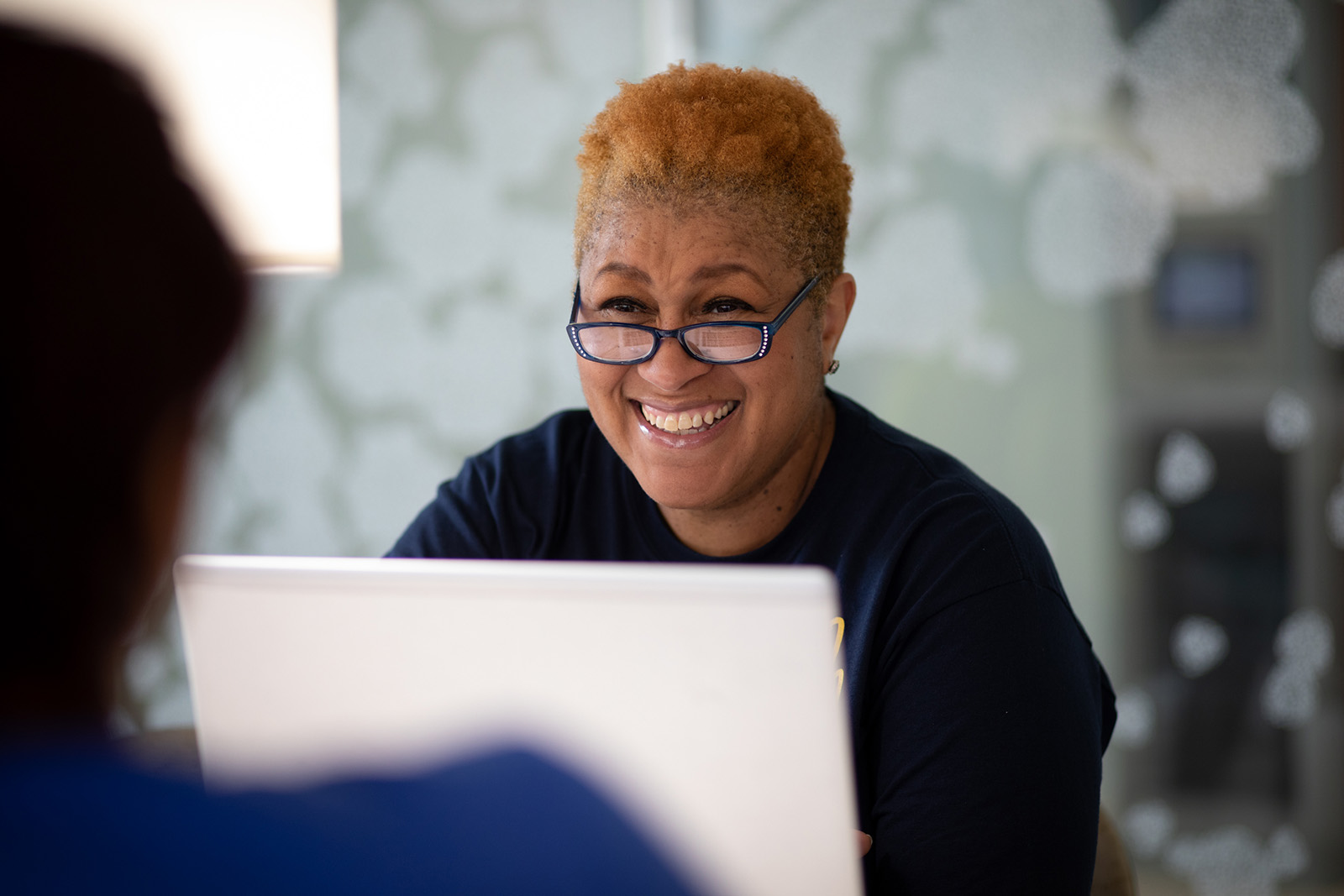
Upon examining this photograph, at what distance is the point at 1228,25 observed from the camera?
2.45m

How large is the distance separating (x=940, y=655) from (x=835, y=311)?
49 cm

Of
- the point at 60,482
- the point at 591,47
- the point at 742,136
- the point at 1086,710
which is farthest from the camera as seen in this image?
the point at 591,47

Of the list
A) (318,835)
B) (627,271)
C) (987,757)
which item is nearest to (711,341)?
(627,271)

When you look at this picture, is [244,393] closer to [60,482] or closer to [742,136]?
[742,136]

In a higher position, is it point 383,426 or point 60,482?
point 60,482

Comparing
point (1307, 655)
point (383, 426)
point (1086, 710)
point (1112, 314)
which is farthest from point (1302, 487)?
point (383, 426)

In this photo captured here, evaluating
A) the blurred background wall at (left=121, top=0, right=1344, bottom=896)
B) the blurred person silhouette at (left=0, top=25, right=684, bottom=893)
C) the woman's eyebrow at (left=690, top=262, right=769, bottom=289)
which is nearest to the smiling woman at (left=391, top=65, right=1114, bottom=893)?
the woman's eyebrow at (left=690, top=262, right=769, bottom=289)

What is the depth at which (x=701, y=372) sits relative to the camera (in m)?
1.24

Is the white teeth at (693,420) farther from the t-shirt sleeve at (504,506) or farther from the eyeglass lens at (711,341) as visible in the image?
the t-shirt sleeve at (504,506)

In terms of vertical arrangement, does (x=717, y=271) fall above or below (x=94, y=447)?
above

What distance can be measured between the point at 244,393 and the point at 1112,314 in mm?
2372

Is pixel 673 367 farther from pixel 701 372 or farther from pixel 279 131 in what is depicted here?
pixel 279 131

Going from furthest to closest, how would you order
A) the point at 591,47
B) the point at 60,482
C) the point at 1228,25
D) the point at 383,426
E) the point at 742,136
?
the point at 383,426 < the point at 591,47 < the point at 1228,25 < the point at 742,136 < the point at 60,482

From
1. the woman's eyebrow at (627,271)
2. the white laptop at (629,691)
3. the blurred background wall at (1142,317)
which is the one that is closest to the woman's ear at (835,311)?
the woman's eyebrow at (627,271)
